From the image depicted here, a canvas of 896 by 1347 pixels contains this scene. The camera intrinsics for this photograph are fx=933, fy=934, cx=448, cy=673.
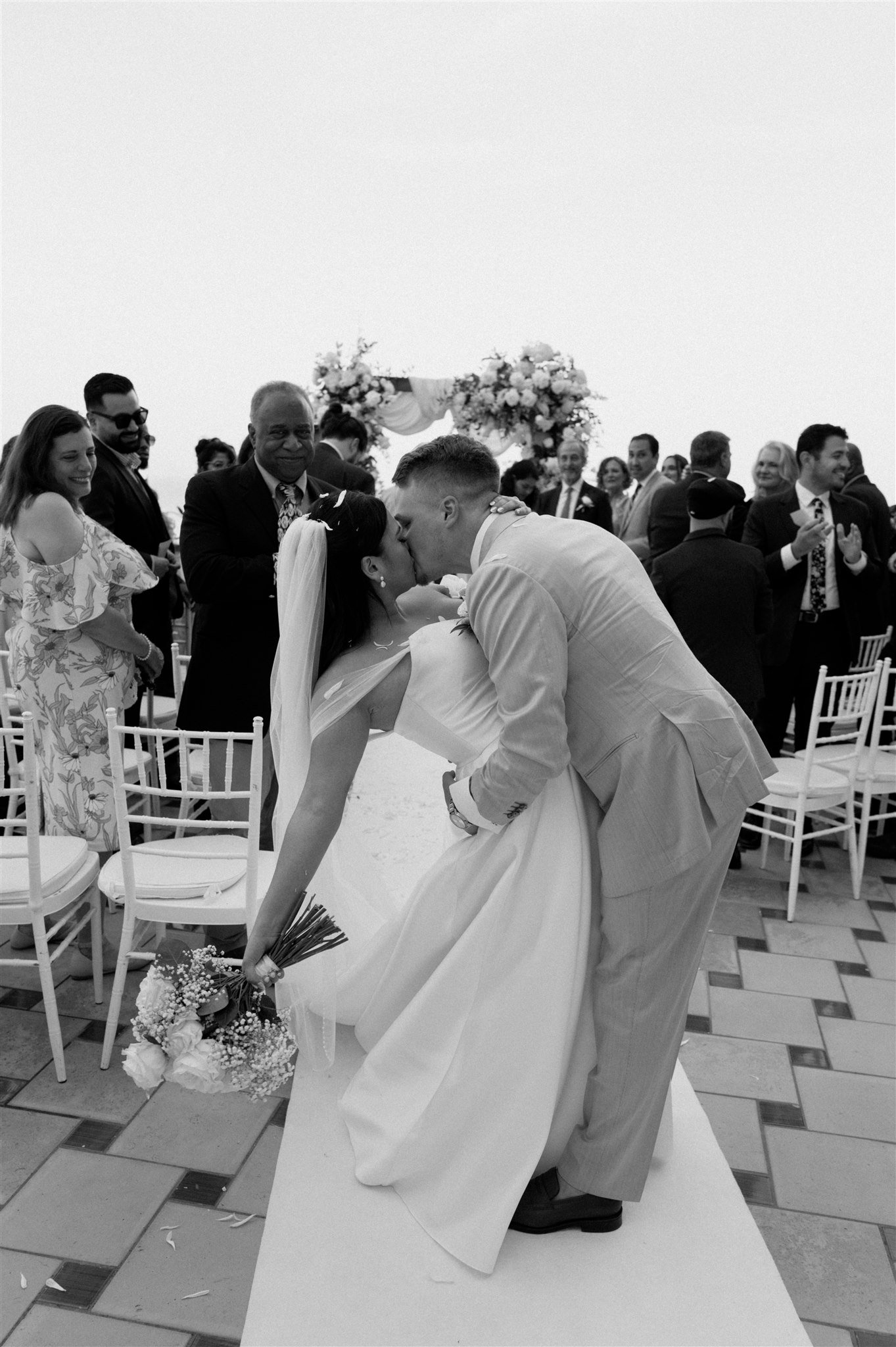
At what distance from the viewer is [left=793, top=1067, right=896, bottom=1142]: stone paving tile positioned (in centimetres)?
273

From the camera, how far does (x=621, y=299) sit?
23.1ft

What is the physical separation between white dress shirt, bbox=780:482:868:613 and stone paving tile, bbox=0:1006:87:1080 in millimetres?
3919

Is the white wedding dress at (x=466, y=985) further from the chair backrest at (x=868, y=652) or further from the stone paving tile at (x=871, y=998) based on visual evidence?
the chair backrest at (x=868, y=652)

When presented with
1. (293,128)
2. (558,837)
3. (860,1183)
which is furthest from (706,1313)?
(293,128)

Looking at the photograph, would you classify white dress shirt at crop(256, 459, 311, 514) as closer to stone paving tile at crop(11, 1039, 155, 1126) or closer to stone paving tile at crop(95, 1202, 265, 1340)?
stone paving tile at crop(11, 1039, 155, 1126)

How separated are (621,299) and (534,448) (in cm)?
128

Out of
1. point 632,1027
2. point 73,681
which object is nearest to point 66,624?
point 73,681

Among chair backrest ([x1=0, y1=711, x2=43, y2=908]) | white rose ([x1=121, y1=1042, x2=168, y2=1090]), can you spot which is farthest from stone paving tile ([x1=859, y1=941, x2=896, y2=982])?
chair backrest ([x1=0, y1=711, x2=43, y2=908])

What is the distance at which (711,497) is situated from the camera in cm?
420

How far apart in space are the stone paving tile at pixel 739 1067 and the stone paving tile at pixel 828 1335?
0.84 m

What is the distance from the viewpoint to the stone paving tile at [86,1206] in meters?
2.18

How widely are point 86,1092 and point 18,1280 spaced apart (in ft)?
2.31

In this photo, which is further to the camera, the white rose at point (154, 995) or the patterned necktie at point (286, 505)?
the patterned necktie at point (286, 505)

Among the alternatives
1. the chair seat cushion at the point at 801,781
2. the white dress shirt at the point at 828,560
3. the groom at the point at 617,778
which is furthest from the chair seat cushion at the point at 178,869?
the white dress shirt at the point at 828,560
